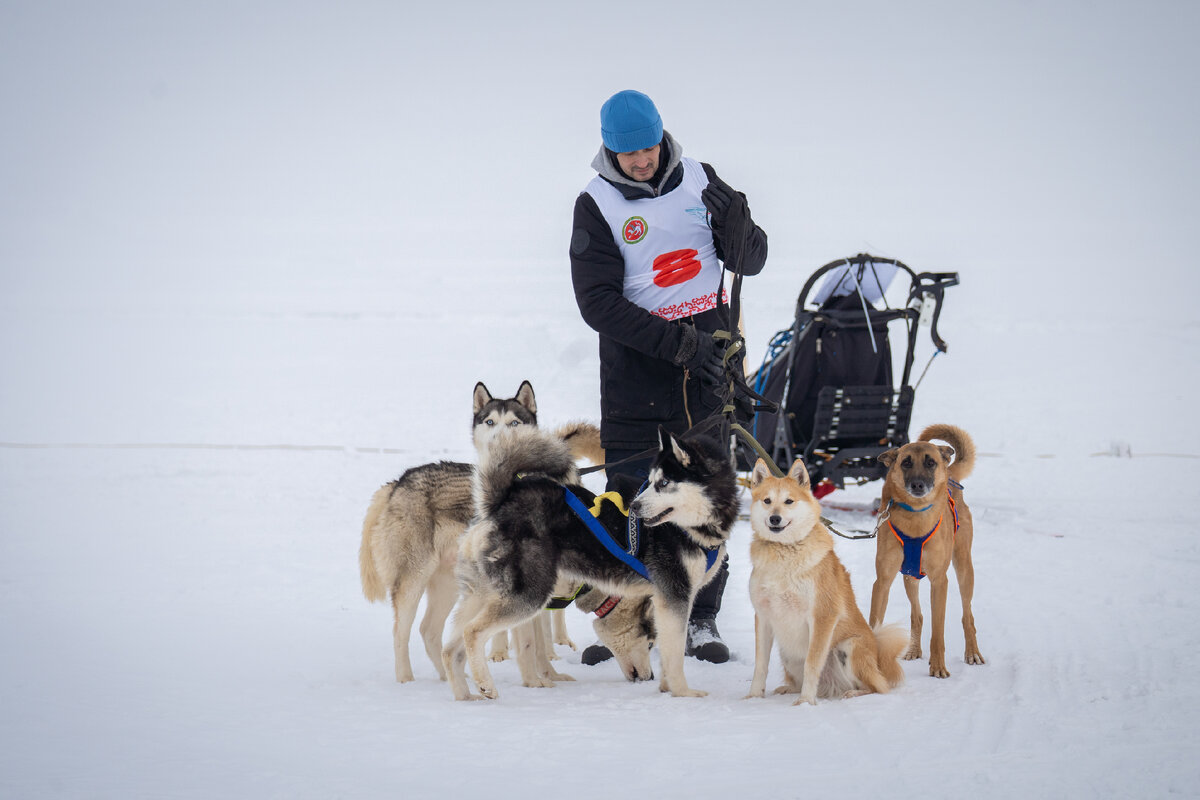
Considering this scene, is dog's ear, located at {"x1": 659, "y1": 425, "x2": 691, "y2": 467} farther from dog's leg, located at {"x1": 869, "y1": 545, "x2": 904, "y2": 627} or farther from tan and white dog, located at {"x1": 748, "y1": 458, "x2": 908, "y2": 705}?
dog's leg, located at {"x1": 869, "y1": 545, "x2": 904, "y2": 627}

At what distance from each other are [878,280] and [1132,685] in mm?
4362

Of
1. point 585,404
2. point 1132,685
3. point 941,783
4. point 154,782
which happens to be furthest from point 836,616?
point 585,404

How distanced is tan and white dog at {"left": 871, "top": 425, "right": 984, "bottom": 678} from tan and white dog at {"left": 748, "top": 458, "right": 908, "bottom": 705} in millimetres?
301

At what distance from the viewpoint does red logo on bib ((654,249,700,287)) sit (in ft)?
12.2

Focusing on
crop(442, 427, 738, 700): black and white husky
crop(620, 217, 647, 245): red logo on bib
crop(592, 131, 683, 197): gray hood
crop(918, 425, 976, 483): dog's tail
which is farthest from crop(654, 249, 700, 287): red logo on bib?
crop(918, 425, 976, 483): dog's tail

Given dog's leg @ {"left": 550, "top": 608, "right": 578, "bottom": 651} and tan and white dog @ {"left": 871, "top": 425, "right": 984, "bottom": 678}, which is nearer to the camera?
tan and white dog @ {"left": 871, "top": 425, "right": 984, "bottom": 678}

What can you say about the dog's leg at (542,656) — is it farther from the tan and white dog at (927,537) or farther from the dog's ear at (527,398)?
the tan and white dog at (927,537)

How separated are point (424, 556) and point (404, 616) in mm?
244

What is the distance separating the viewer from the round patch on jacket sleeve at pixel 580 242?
12.0 ft

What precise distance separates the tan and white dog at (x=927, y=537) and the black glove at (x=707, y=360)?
0.78 metres

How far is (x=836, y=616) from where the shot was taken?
3.07m

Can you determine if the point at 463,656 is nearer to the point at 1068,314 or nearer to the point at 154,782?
the point at 154,782

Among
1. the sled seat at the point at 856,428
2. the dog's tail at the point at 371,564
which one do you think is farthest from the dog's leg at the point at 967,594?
the sled seat at the point at 856,428

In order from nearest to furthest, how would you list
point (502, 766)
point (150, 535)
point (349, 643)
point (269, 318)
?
point (502, 766), point (349, 643), point (150, 535), point (269, 318)
